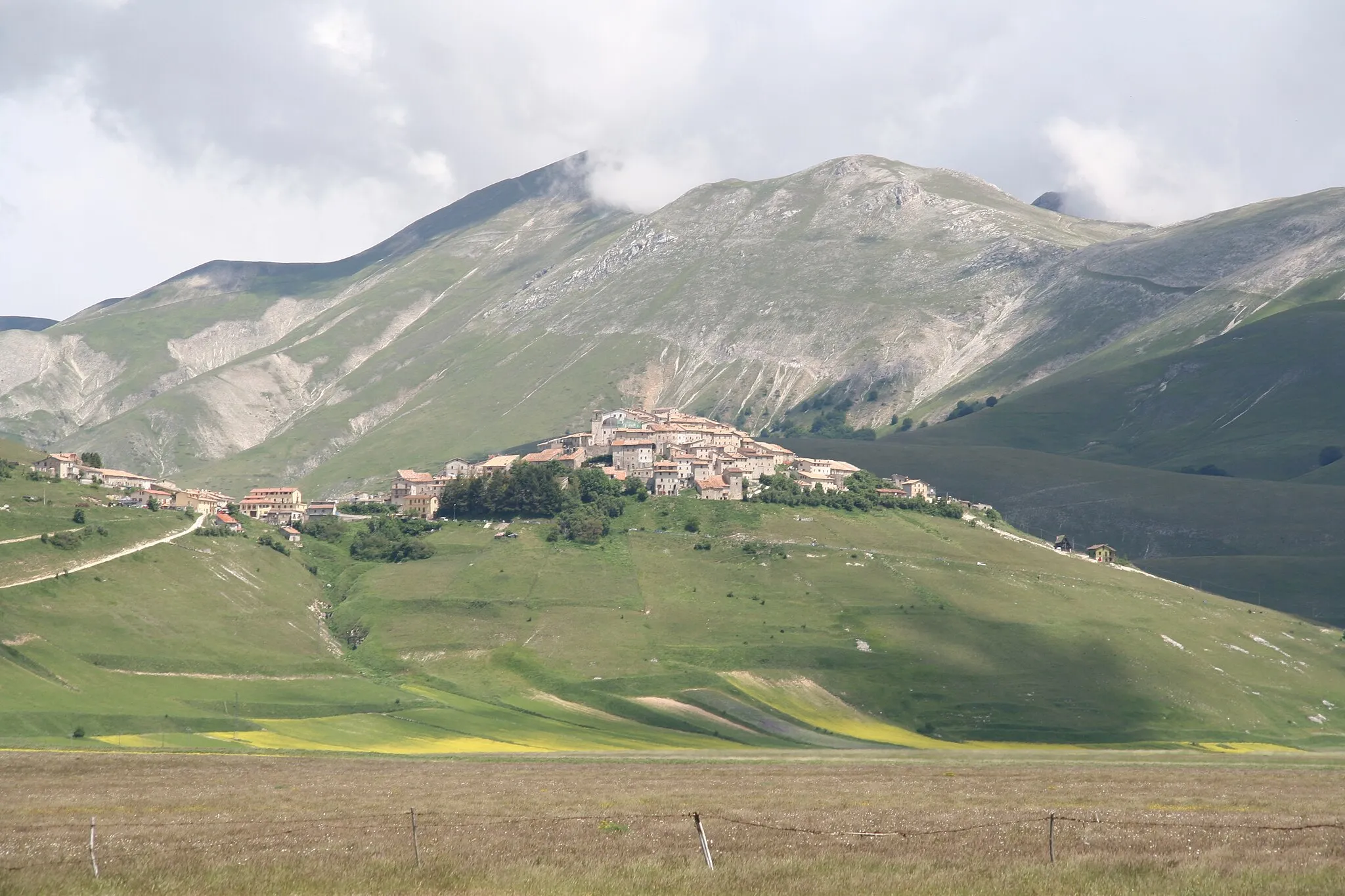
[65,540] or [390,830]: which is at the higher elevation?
[65,540]

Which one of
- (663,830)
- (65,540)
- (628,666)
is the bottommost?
(628,666)

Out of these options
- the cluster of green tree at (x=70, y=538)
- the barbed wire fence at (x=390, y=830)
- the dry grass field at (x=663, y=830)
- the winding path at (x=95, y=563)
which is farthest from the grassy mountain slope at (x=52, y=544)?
the barbed wire fence at (x=390, y=830)

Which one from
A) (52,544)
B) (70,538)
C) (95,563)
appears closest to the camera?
(52,544)

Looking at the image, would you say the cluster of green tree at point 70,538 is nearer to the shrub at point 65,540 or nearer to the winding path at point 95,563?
the shrub at point 65,540

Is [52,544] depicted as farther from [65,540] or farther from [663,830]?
[663,830]

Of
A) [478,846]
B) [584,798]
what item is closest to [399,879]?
[478,846]

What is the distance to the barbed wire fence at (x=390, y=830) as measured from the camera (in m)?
39.0

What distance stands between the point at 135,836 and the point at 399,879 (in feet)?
48.6

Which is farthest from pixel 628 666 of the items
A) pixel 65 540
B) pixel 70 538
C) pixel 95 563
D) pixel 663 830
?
pixel 663 830

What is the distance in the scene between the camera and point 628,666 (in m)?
167

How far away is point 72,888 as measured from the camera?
33844 mm

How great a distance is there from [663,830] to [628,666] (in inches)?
4915

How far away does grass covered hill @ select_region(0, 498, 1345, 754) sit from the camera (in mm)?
133875

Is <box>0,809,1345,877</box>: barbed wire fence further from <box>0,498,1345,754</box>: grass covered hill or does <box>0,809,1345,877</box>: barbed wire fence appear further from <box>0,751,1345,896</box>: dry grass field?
<box>0,498,1345,754</box>: grass covered hill
